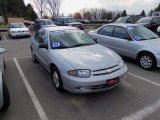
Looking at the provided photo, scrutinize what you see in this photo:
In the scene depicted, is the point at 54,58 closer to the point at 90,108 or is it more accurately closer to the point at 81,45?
the point at 81,45

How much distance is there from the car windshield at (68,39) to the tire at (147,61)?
1.91m

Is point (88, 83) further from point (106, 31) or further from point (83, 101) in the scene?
point (106, 31)

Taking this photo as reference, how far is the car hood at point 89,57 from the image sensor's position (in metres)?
3.81

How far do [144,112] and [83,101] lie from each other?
4.08ft

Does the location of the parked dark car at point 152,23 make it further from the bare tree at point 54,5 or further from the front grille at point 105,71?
the bare tree at point 54,5

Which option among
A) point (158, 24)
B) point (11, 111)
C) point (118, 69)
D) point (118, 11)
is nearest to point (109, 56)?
point (118, 69)

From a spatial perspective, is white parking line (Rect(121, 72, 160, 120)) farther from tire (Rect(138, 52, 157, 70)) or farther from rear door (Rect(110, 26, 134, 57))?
rear door (Rect(110, 26, 134, 57))

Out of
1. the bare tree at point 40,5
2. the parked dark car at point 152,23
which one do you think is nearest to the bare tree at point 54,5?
the bare tree at point 40,5

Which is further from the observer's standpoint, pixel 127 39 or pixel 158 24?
pixel 158 24

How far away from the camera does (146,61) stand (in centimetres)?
589

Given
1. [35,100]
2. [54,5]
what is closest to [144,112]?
[35,100]

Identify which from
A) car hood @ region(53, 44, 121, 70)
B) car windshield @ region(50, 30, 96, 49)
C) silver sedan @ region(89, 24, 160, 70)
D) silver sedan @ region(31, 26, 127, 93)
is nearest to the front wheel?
silver sedan @ region(31, 26, 127, 93)

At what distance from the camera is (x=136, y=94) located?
4.17 m

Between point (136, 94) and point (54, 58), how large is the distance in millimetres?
2098
